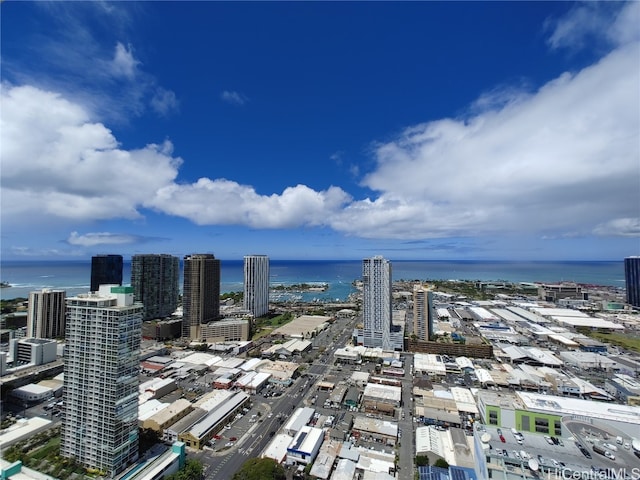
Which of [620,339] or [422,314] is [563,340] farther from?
[422,314]

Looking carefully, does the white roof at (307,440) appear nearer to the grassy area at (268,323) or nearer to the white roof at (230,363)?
the white roof at (230,363)

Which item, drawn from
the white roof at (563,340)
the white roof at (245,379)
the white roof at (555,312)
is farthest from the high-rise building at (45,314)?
the white roof at (555,312)

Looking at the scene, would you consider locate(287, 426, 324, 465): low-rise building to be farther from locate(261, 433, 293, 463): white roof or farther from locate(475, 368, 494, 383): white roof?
locate(475, 368, 494, 383): white roof

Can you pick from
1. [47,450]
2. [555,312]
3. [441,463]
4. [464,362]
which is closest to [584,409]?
[441,463]

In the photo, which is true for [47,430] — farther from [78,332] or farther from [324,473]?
[324,473]

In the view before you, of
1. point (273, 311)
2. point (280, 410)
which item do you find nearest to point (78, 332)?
point (280, 410)

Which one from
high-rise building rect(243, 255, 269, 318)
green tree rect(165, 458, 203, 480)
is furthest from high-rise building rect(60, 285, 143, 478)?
high-rise building rect(243, 255, 269, 318)

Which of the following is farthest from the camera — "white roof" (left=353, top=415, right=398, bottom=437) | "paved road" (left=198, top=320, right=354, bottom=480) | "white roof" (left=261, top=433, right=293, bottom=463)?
"white roof" (left=353, top=415, right=398, bottom=437)

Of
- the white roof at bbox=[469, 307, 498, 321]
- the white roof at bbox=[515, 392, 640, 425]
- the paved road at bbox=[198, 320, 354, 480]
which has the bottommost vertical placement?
the paved road at bbox=[198, 320, 354, 480]
